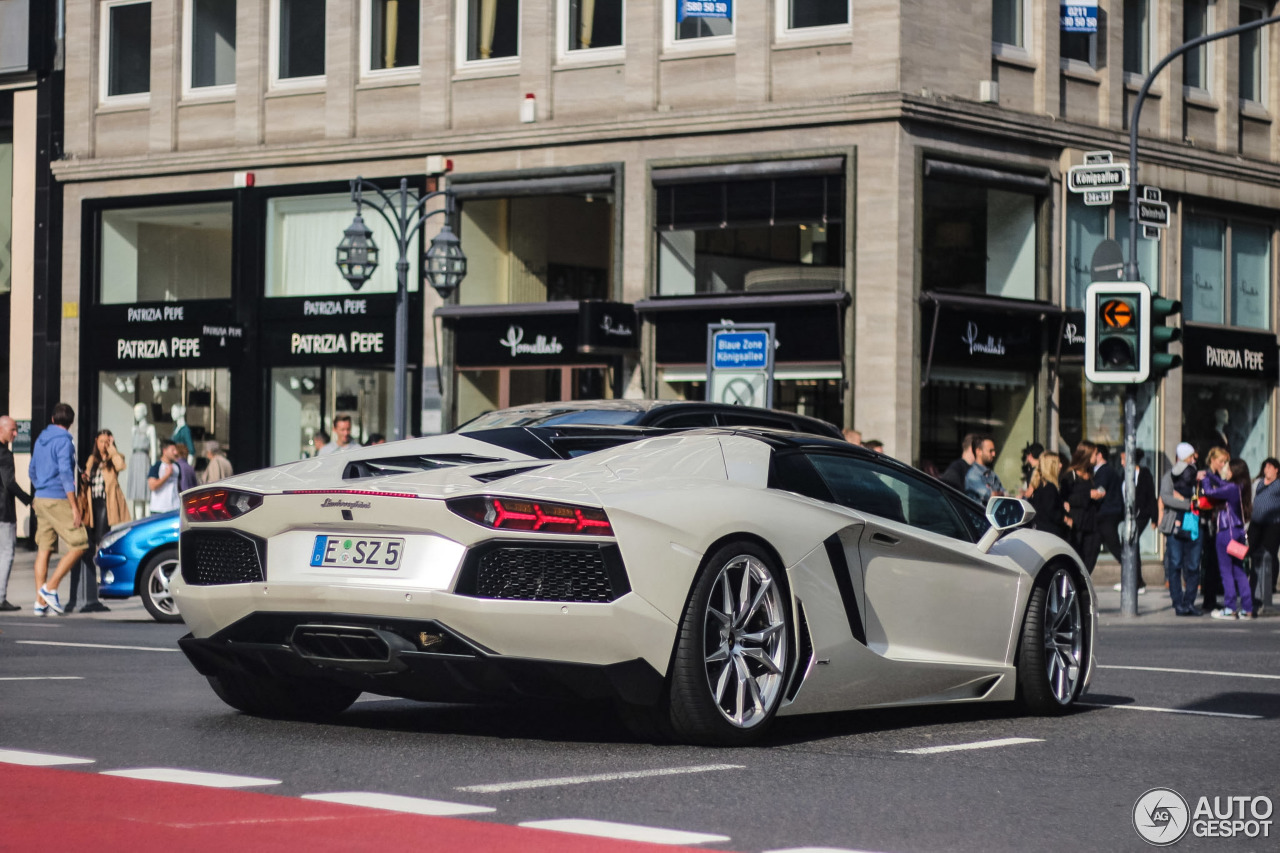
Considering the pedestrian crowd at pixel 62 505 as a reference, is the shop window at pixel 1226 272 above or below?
above

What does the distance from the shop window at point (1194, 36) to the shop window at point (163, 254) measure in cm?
1447

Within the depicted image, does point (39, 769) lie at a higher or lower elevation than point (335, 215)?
lower

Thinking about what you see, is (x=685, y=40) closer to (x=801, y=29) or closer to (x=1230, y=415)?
(x=801, y=29)

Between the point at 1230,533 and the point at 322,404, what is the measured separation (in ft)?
44.6

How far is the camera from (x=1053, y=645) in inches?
366

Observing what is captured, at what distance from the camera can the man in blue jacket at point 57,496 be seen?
714 inches

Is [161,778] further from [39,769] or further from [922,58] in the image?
[922,58]

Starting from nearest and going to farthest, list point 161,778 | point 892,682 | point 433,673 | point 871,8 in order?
point 161,778, point 433,673, point 892,682, point 871,8

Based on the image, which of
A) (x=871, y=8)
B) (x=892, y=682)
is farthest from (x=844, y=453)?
(x=871, y=8)

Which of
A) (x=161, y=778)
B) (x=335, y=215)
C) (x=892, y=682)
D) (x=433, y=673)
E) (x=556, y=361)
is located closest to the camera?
(x=161, y=778)

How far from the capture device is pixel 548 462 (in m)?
7.67

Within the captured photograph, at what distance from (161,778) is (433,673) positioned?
1175 mm

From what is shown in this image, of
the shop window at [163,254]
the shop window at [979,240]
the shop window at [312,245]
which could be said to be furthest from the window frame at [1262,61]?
the shop window at [163,254]

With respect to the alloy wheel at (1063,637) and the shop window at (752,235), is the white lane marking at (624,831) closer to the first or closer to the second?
the alloy wheel at (1063,637)
